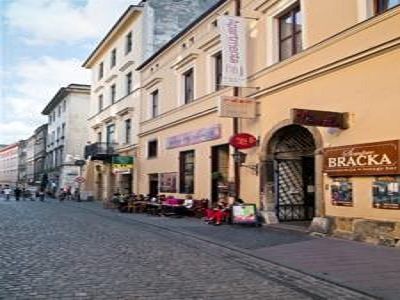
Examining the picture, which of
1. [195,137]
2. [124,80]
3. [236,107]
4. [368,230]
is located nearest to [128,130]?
[124,80]

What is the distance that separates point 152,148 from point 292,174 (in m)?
12.9

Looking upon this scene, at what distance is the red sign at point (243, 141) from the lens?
18312 millimetres

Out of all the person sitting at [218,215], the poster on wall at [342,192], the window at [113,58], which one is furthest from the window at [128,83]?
the poster on wall at [342,192]

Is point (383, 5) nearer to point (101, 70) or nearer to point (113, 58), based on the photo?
point (113, 58)

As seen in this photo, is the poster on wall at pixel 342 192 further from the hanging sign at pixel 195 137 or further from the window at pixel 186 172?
the window at pixel 186 172

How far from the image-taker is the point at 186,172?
2512cm

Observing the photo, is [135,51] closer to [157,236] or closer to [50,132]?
[157,236]

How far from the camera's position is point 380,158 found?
41.9ft

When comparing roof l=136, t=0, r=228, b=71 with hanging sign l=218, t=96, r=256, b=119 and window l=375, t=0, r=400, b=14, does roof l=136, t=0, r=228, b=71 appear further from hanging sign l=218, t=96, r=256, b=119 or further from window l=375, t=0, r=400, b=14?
window l=375, t=0, r=400, b=14

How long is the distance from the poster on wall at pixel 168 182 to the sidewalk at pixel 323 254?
9201mm

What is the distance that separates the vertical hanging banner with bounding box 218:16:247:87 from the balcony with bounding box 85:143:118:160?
19473 mm

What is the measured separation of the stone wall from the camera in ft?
40.2

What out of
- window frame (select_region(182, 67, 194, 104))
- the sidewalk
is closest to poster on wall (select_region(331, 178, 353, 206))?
the sidewalk

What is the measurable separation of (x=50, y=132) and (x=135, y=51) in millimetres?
36790
